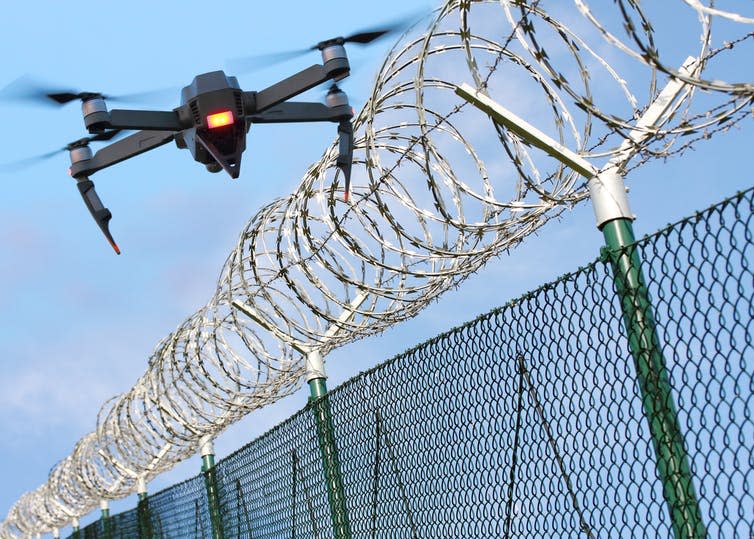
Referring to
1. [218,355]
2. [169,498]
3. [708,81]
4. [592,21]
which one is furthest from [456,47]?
[169,498]

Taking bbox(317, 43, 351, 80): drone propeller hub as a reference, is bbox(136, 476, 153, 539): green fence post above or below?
below

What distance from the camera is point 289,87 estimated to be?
22.1ft

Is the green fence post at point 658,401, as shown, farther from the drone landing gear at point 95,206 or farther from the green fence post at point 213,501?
the green fence post at point 213,501

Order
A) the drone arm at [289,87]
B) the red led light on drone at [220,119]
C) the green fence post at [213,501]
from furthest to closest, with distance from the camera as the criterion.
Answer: the green fence post at [213,501]
the drone arm at [289,87]
the red led light on drone at [220,119]

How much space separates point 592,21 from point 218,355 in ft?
18.3

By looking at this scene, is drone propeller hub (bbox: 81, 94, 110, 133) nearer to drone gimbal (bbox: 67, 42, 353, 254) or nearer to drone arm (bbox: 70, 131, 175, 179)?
drone gimbal (bbox: 67, 42, 353, 254)

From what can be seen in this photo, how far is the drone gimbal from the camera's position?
6.55 m

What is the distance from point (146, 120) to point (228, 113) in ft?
1.99

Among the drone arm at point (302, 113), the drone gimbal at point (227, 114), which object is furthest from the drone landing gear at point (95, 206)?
the drone arm at point (302, 113)

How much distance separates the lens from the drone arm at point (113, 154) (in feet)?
23.8

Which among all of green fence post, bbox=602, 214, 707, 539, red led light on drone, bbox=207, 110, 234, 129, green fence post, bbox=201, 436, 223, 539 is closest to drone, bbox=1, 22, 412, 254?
red led light on drone, bbox=207, 110, 234, 129

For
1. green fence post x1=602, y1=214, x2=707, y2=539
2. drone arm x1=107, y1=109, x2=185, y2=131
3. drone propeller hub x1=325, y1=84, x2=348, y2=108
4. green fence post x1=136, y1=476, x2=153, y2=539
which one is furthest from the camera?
green fence post x1=136, y1=476, x2=153, y2=539

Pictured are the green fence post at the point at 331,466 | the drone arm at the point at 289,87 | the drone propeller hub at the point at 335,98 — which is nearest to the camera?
the drone arm at the point at 289,87

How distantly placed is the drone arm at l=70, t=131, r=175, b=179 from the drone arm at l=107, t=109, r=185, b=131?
0.35 m
